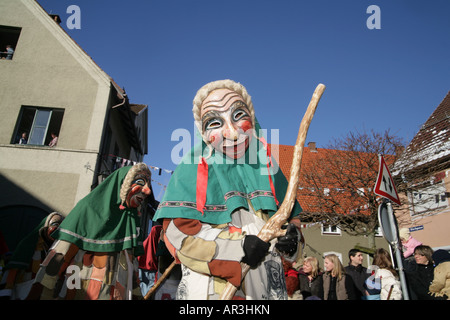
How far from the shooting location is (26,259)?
421 cm

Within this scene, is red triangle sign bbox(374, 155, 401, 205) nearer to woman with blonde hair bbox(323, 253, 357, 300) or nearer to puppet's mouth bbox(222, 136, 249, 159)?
woman with blonde hair bbox(323, 253, 357, 300)

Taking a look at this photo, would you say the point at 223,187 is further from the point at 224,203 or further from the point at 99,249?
the point at 99,249

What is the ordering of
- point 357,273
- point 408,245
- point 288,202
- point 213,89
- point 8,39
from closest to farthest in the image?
point 288,202 < point 213,89 < point 357,273 < point 408,245 < point 8,39

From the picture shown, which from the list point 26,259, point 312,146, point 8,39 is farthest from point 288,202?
point 312,146

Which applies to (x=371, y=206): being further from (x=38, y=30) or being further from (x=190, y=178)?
(x=38, y=30)

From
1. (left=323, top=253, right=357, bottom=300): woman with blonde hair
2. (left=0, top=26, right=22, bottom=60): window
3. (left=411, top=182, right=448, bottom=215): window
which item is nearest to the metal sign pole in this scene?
(left=323, top=253, right=357, bottom=300): woman with blonde hair

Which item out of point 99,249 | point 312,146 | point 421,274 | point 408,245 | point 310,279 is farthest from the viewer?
point 312,146

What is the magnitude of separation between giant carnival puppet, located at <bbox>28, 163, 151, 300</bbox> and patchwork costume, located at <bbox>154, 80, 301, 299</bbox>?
4.76ft

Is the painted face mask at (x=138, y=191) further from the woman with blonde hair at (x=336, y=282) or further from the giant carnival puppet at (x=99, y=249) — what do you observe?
the woman with blonde hair at (x=336, y=282)

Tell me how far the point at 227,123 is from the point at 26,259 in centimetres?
363
